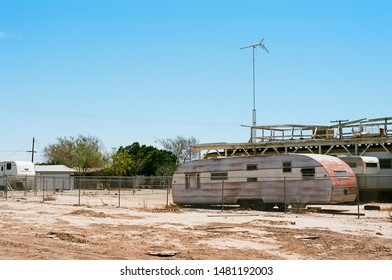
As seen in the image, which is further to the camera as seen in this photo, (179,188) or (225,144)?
(225,144)

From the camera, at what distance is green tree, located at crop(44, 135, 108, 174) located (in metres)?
79.9

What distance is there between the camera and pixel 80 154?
3189 inches

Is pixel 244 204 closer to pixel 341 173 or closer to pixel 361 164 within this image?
pixel 341 173

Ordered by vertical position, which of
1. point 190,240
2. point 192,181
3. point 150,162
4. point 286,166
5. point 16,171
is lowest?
point 190,240

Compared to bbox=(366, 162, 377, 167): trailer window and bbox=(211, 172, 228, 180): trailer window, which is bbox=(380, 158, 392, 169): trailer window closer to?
bbox=(366, 162, 377, 167): trailer window

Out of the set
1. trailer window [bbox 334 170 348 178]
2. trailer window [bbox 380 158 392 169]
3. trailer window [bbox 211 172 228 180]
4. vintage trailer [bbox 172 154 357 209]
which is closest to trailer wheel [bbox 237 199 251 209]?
vintage trailer [bbox 172 154 357 209]

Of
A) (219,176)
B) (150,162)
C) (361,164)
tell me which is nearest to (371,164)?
(361,164)

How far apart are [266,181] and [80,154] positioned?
5855 cm

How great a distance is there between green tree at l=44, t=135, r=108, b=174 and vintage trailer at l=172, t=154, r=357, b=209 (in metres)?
51.6

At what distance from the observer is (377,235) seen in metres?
15.0

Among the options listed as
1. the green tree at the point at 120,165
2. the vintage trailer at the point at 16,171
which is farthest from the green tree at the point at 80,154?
the vintage trailer at the point at 16,171
